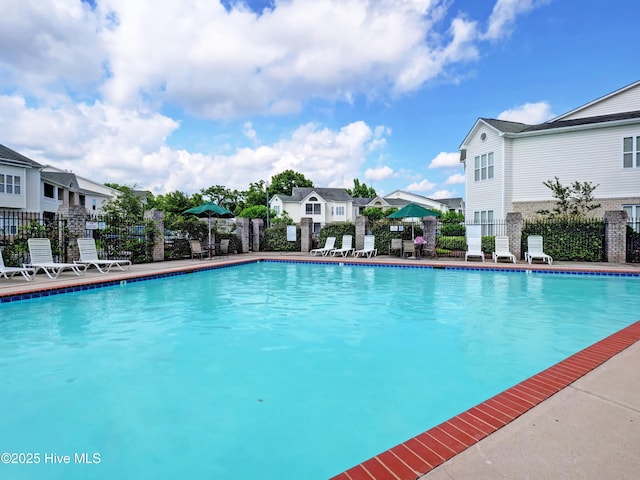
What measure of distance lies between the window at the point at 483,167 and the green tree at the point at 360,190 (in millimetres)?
42369

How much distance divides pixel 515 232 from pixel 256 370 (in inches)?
552

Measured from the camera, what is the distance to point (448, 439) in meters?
2.28

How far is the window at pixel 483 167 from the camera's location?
62.6ft

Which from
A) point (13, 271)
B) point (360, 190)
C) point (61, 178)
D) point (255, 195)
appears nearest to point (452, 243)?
point (13, 271)

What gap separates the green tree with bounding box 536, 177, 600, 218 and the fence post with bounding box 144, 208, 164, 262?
16.3m

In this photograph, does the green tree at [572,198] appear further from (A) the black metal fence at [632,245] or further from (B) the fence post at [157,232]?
(B) the fence post at [157,232]

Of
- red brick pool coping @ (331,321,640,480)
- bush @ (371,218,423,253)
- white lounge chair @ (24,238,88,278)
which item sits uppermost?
bush @ (371,218,423,253)

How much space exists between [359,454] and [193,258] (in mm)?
14757

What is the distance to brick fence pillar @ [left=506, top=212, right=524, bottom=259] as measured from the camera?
1475 centimetres

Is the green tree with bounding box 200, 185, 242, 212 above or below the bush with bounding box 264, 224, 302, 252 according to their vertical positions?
above

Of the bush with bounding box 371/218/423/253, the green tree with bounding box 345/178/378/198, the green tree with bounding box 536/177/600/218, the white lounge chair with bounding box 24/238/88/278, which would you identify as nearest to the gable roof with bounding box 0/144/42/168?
the white lounge chair with bounding box 24/238/88/278

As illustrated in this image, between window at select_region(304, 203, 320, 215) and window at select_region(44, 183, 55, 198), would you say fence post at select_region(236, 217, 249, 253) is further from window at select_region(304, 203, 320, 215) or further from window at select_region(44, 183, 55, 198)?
window at select_region(304, 203, 320, 215)

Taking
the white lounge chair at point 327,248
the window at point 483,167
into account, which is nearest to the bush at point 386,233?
the white lounge chair at point 327,248

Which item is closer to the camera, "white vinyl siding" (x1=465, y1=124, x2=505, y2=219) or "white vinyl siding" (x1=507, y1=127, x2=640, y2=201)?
"white vinyl siding" (x1=507, y1=127, x2=640, y2=201)
